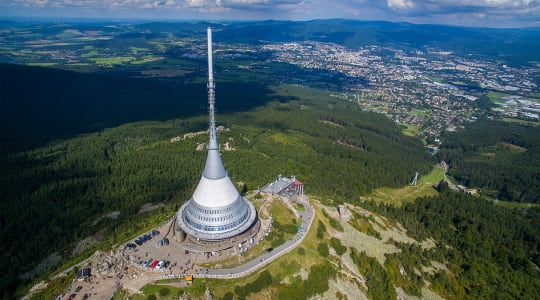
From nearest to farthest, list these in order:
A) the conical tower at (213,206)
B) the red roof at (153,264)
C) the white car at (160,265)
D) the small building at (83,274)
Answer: the small building at (83,274)
the white car at (160,265)
the red roof at (153,264)
the conical tower at (213,206)

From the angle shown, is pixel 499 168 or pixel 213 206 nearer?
pixel 213 206

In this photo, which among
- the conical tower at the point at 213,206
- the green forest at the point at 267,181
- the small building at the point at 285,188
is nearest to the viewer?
the conical tower at the point at 213,206

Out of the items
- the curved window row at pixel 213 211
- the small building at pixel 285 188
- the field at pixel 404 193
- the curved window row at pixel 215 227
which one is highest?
the curved window row at pixel 213 211

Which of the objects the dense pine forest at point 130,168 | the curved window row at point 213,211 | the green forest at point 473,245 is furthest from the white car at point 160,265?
the green forest at point 473,245

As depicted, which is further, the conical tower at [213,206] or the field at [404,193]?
the field at [404,193]

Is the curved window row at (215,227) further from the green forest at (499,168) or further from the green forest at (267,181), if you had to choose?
the green forest at (499,168)

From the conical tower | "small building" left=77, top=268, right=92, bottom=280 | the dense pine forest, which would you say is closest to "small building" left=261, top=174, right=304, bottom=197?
the dense pine forest

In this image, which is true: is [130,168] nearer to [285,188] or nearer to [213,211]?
[285,188]

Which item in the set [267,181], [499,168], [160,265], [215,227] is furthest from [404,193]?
[160,265]
